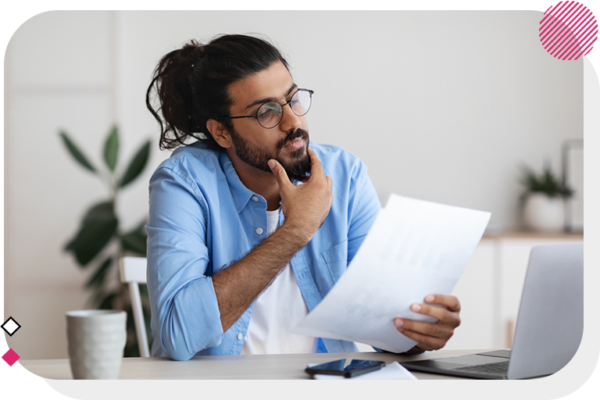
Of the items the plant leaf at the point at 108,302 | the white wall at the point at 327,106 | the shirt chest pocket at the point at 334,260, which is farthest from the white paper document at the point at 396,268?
the white wall at the point at 327,106

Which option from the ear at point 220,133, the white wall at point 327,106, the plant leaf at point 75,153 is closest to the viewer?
the ear at point 220,133

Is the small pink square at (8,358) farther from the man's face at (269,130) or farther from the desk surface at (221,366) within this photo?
the man's face at (269,130)

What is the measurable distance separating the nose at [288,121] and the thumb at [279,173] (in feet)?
0.27

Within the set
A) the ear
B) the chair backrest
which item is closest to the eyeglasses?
the ear

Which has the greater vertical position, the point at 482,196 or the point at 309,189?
the point at 309,189

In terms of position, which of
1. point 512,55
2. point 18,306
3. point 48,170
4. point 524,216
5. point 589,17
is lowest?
point 18,306

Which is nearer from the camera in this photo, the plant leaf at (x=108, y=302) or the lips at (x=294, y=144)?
the lips at (x=294, y=144)

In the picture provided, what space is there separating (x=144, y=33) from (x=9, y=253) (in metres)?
1.27

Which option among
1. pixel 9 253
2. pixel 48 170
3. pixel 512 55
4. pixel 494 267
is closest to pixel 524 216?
pixel 494 267

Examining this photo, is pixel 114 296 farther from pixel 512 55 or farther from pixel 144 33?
pixel 512 55

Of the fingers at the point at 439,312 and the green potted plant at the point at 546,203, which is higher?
the fingers at the point at 439,312

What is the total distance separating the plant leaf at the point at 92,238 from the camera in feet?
7.66

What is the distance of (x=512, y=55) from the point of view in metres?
2.80

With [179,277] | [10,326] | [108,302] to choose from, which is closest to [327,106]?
[108,302]
